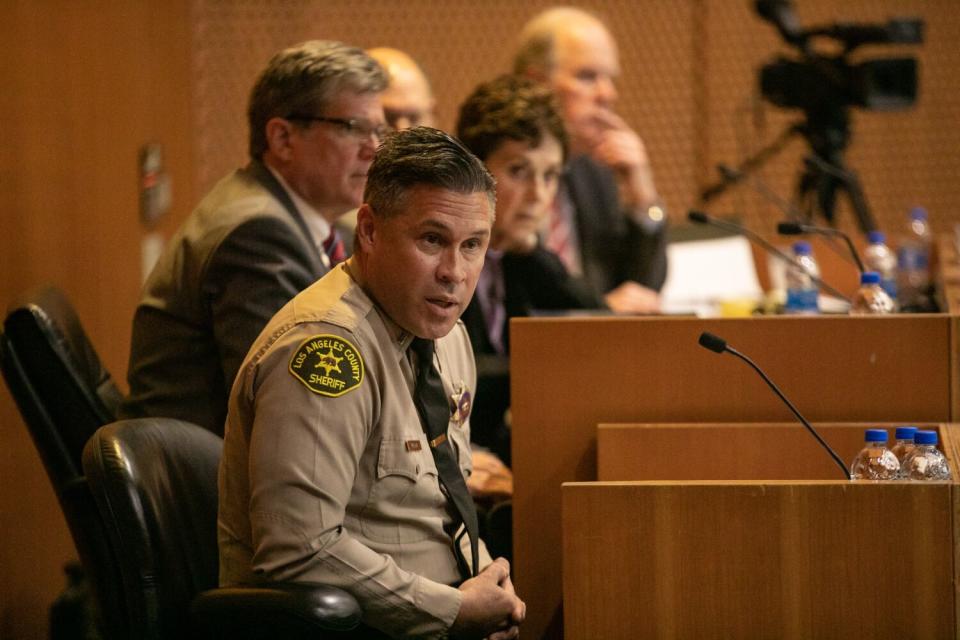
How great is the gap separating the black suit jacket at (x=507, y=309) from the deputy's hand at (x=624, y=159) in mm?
676

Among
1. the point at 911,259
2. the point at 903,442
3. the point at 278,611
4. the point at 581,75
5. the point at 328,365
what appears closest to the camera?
the point at 278,611

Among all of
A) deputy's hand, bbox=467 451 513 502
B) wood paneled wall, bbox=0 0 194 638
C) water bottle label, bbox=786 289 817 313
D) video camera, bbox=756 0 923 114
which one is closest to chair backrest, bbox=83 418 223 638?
deputy's hand, bbox=467 451 513 502

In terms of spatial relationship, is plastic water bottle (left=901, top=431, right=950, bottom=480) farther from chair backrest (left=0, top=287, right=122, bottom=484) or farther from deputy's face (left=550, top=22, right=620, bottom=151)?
deputy's face (left=550, top=22, right=620, bottom=151)

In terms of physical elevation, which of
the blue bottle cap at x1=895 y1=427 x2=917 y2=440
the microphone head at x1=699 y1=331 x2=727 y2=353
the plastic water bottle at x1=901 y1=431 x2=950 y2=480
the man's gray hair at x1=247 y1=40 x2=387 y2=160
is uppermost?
the man's gray hair at x1=247 y1=40 x2=387 y2=160

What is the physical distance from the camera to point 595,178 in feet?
13.6

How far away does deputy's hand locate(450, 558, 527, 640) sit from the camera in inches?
73.9

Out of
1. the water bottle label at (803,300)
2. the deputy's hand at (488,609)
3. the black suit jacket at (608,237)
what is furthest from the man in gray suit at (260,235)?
the black suit jacket at (608,237)

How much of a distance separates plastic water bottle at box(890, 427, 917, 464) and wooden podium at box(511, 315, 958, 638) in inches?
9.0

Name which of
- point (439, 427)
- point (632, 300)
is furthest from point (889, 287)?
point (439, 427)

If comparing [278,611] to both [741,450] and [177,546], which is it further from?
[741,450]

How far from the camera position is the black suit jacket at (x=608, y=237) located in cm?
407

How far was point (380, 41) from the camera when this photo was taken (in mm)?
6289

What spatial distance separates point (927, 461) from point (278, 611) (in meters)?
1.00

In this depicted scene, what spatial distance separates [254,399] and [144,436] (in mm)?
264
